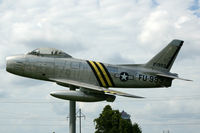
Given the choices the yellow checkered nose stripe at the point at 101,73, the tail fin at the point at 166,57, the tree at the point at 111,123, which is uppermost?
the tail fin at the point at 166,57

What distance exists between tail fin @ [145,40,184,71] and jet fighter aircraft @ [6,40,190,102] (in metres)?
0.62

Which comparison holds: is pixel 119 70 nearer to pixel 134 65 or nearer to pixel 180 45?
pixel 134 65

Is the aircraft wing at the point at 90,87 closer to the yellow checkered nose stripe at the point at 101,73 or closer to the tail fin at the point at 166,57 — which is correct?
the yellow checkered nose stripe at the point at 101,73

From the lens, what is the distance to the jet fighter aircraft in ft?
86.5

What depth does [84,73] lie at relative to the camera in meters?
27.3

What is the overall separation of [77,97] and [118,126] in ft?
135

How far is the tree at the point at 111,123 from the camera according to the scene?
6416 cm

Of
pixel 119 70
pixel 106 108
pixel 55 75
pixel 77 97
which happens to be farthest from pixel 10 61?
pixel 106 108

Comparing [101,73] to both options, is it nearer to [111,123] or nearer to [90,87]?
[90,87]

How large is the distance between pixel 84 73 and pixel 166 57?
7165mm

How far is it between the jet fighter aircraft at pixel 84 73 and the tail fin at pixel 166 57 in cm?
62

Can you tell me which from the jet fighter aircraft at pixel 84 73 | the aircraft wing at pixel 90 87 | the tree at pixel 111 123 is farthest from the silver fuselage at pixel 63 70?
the tree at pixel 111 123

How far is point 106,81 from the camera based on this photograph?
27734 millimetres

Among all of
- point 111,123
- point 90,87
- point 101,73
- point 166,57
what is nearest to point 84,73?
point 101,73
